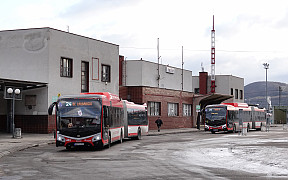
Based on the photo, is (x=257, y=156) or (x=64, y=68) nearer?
(x=257, y=156)

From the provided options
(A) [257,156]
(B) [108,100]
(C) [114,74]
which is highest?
(C) [114,74]

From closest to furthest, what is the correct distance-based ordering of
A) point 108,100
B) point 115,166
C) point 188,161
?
point 115,166 < point 188,161 < point 108,100

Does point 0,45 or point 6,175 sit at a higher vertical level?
point 0,45

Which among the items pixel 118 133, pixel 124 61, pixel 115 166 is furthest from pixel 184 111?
pixel 115 166

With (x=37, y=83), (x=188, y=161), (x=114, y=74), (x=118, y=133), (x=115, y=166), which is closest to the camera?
(x=115, y=166)

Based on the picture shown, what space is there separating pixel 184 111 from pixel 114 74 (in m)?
18.4

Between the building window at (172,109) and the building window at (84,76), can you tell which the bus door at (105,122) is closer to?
the building window at (84,76)

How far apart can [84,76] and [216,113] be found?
575 inches

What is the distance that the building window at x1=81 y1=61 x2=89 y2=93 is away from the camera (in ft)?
154

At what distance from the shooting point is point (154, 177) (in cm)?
1362

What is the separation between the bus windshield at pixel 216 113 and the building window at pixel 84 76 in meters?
13.6

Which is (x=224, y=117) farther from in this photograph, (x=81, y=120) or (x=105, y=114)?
(x=81, y=120)

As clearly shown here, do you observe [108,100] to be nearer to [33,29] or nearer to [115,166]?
[115,166]

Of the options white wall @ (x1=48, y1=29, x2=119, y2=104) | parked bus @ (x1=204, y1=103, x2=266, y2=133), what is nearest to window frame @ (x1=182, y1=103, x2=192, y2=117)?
parked bus @ (x1=204, y1=103, x2=266, y2=133)
